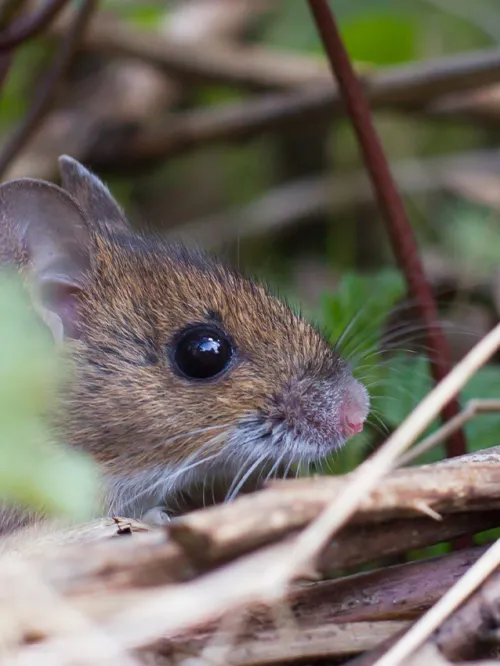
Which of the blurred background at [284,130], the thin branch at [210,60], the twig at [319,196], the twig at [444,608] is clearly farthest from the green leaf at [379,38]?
the twig at [444,608]

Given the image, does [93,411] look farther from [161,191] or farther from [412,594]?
[161,191]

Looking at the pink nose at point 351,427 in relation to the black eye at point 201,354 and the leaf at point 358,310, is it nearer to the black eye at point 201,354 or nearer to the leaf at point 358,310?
the black eye at point 201,354

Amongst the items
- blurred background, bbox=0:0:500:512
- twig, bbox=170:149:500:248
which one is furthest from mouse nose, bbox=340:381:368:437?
twig, bbox=170:149:500:248

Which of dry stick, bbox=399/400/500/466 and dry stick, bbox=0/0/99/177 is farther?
dry stick, bbox=0/0/99/177

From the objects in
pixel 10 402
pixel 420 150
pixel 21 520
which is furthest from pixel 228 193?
pixel 10 402

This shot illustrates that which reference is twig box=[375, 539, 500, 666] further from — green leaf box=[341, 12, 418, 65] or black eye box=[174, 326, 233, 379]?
green leaf box=[341, 12, 418, 65]

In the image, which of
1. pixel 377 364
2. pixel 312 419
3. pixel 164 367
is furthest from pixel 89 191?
pixel 312 419
